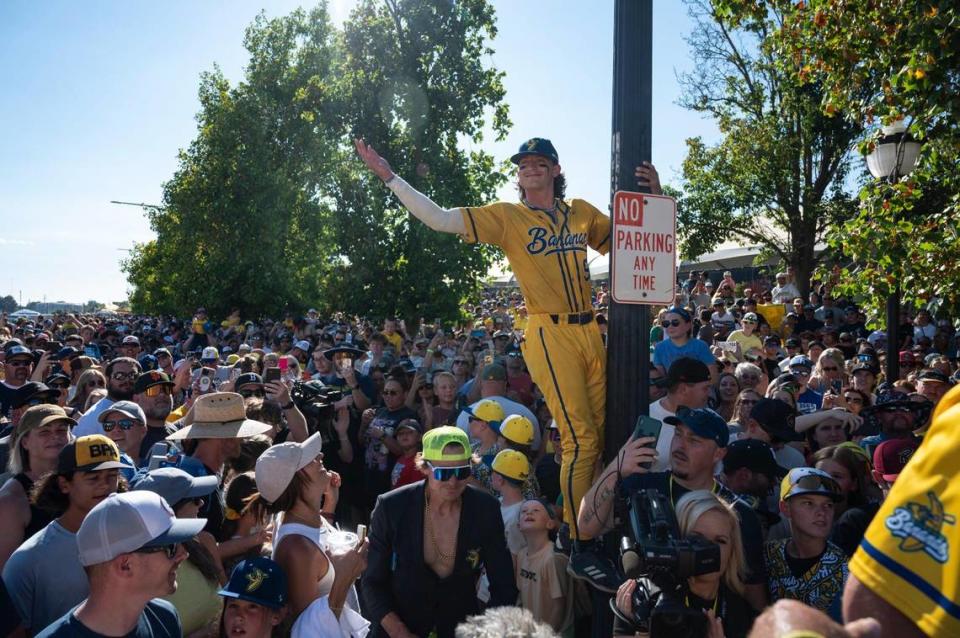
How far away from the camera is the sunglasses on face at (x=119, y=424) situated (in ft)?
18.7

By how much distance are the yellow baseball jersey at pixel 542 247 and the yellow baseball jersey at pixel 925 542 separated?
278 cm

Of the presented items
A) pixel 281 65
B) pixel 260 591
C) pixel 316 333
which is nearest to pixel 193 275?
pixel 281 65

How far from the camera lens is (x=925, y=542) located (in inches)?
51.0

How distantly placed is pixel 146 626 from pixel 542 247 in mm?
2555

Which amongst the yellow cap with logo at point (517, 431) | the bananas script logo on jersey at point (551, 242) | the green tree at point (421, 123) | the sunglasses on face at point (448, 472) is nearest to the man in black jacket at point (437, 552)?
the sunglasses on face at point (448, 472)

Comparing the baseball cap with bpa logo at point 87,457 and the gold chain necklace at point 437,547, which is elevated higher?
the baseball cap with bpa logo at point 87,457

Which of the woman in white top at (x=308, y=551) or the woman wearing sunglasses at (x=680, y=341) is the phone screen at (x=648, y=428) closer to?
the woman in white top at (x=308, y=551)

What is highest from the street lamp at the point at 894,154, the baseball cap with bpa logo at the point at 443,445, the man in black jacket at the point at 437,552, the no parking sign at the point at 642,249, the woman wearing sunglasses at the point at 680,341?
the street lamp at the point at 894,154

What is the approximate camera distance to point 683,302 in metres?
16.5

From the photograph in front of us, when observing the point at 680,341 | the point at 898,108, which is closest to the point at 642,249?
the point at 680,341

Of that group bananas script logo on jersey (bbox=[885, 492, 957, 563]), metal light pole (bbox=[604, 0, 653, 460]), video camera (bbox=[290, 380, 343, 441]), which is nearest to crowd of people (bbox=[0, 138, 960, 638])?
bananas script logo on jersey (bbox=[885, 492, 957, 563])

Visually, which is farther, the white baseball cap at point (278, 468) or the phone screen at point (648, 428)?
the white baseball cap at point (278, 468)

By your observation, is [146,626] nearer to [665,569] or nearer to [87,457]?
[87,457]

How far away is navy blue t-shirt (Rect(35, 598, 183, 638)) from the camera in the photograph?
2.84 metres
